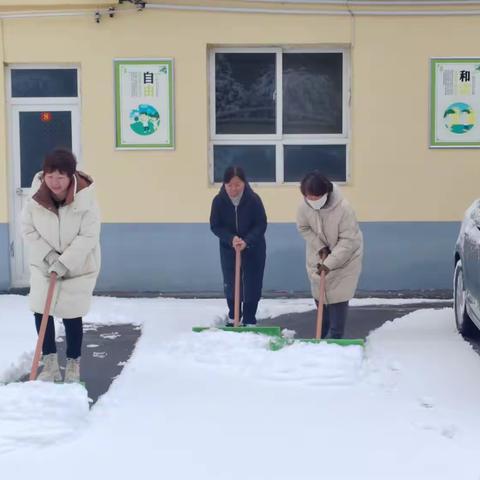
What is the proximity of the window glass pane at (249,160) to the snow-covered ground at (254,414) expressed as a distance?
329 centimetres

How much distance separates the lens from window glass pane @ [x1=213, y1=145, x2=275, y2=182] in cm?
1113

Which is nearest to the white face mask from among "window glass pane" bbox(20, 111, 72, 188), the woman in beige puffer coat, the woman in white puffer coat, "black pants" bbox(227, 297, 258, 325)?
the woman in beige puffer coat

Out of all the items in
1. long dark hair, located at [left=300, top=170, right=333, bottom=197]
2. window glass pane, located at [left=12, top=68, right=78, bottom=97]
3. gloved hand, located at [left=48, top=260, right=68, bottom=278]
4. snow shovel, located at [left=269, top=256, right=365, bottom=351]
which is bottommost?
snow shovel, located at [left=269, top=256, right=365, bottom=351]

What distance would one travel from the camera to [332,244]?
25.1 feet

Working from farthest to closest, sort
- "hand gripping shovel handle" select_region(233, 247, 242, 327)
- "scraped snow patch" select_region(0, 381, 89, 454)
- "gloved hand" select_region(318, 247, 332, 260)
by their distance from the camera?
1. "hand gripping shovel handle" select_region(233, 247, 242, 327)
2. "gloved hand" select_region(318, 247, 332, 260)
3. "scraped snow patch" select_region(0, 381, 89, 454)

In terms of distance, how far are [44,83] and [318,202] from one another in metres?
4.86

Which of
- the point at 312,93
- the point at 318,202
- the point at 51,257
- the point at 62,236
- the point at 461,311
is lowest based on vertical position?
the point at 461,311

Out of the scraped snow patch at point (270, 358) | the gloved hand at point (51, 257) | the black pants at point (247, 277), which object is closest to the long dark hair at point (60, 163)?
the gloved hand at point (51, 257)

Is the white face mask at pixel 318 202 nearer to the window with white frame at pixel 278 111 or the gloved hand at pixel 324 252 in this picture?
the gloved hand at pixel 324 252

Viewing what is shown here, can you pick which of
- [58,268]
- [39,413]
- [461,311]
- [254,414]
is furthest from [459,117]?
[39,413]

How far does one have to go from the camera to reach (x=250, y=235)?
8344mm

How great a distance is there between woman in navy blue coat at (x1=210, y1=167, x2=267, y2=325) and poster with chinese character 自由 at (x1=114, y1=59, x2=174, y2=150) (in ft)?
8.60

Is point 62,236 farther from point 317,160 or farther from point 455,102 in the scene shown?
point 455,102

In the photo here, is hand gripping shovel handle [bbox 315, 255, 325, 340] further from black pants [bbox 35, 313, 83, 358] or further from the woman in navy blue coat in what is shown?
black pants [bbox 35, 313, 83, 358]
